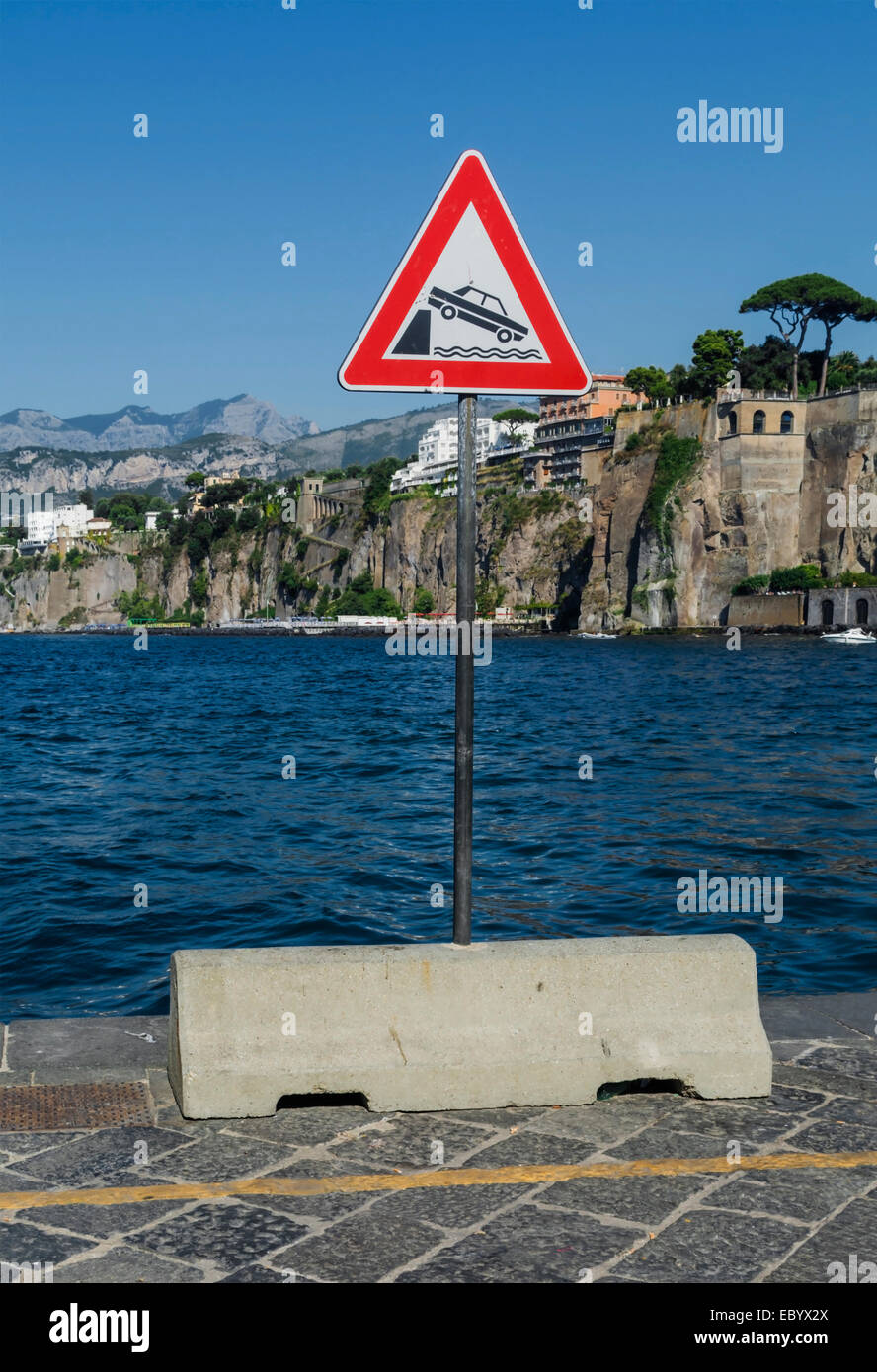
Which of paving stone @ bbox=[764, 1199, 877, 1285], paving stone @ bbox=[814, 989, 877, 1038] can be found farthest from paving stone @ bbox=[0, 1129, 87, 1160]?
paving stone @ bbox=[814, 989, 877, 1038]

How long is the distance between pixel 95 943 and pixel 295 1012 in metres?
8.67

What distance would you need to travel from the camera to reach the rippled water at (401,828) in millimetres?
13422

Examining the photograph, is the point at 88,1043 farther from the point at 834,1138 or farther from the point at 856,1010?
the point at 856,1010

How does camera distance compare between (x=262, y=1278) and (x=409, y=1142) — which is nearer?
(x=262, y=1278)

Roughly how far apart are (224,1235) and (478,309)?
136 inches

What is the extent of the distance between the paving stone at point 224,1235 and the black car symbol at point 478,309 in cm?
331

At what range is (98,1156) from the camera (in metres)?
4.71

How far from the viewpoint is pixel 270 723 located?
39875mm

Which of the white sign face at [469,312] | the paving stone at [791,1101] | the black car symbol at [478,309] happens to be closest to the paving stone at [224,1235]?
the paving stone at [791,1101]

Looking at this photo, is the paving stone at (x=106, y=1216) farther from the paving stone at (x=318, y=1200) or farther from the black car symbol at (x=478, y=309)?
the black car symbol at (x=478, y=309)

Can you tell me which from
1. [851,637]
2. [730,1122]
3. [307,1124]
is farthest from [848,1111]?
→ [851,637]
